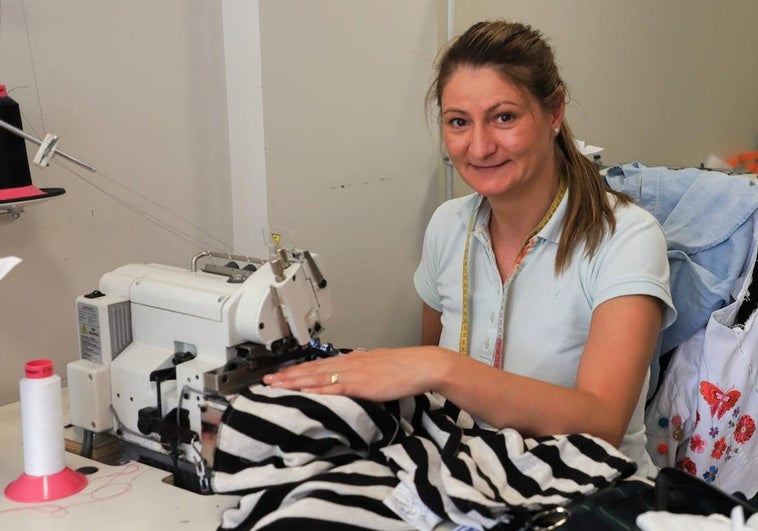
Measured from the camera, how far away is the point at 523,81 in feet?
4.95

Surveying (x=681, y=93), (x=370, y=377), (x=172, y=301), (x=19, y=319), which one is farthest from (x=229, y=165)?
(x=681, y=93)

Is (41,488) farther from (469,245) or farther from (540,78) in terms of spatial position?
(540,78)

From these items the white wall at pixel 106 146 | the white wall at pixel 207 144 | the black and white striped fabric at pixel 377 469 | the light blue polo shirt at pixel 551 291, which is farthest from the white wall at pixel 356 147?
the black and white striped fabric at pixel 377 469

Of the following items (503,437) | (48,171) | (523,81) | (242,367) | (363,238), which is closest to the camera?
(503,437)

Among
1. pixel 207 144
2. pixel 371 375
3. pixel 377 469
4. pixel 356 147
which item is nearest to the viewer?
pixel 377 469

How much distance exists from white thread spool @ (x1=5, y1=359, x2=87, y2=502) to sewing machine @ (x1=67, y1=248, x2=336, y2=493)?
149 mm

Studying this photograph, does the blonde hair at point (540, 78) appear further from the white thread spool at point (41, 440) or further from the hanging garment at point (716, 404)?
the white thread spool at point (41, 440)

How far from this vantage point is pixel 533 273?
5.20 ft

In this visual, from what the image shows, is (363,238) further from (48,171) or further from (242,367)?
(242,367)

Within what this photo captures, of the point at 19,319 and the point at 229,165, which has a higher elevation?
the point at 229,165

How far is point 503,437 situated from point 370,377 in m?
0.21

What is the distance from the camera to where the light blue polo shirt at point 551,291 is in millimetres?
1465

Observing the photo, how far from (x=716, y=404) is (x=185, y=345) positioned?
103 cm

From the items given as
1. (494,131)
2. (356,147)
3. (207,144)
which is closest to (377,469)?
(494,131)
